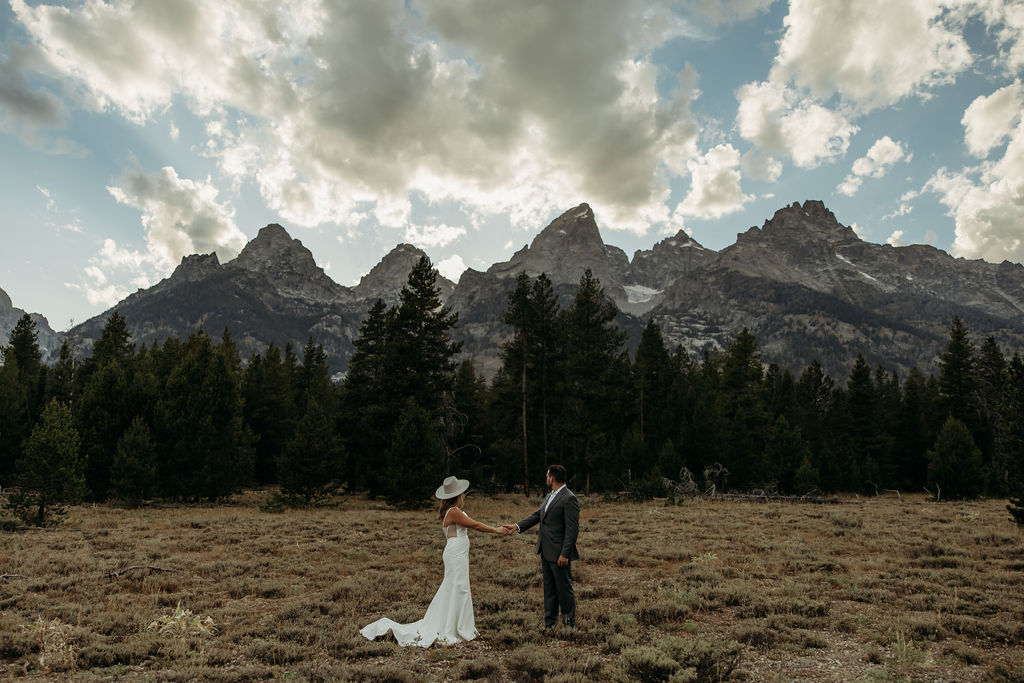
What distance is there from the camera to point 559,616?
8.89 meters

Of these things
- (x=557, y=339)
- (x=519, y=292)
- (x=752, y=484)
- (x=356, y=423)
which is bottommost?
(x=752, y=484)

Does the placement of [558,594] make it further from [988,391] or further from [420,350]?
[988,391]

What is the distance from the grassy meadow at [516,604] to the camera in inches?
274

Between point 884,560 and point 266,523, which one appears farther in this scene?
point 266,523

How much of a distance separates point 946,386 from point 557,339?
39.9 meters

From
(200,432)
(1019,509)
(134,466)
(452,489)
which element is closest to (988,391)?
(1019,509)

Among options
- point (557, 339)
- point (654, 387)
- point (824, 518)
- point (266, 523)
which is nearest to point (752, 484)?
point (654, 387)

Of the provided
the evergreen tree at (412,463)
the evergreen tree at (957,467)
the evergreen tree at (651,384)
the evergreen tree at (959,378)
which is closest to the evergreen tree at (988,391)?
the evergreen tree at (959,378)

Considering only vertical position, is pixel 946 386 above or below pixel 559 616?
above

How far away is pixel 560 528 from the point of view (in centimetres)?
864

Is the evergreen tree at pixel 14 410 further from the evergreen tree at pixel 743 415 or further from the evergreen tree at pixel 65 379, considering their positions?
the evergreen tree at pixel 743 415

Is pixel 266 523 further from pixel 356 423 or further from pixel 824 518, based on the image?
pixel 824 518

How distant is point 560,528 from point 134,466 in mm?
25821

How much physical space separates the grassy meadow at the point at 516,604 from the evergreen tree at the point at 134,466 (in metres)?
6.40
